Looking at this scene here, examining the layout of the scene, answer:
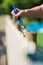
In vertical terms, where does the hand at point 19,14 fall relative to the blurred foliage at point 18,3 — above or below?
below

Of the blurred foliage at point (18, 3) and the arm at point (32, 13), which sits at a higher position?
the blurred foliage at point (18, 3)

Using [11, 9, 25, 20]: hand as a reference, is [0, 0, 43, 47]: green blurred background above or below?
above

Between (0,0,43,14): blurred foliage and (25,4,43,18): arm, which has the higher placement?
(0,0,43,14): blurred foliage

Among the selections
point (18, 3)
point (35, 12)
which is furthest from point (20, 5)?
point (35, 12)

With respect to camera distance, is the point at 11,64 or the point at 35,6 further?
the point at 11,64

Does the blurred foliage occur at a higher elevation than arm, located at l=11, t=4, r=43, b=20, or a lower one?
higher

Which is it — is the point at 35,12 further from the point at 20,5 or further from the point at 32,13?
the point at 20,5

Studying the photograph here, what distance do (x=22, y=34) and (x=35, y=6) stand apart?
0.26 meters

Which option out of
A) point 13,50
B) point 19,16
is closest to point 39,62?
point 13,50

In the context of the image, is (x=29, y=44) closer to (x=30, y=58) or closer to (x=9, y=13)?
(x=30, y=58)

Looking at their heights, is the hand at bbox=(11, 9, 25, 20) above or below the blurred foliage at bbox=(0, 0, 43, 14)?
below

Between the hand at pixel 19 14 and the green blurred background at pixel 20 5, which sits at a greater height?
the green blurred background at pixel 20 5

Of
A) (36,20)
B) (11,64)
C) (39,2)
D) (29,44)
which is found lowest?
(11,64)

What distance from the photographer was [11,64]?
231 cm
